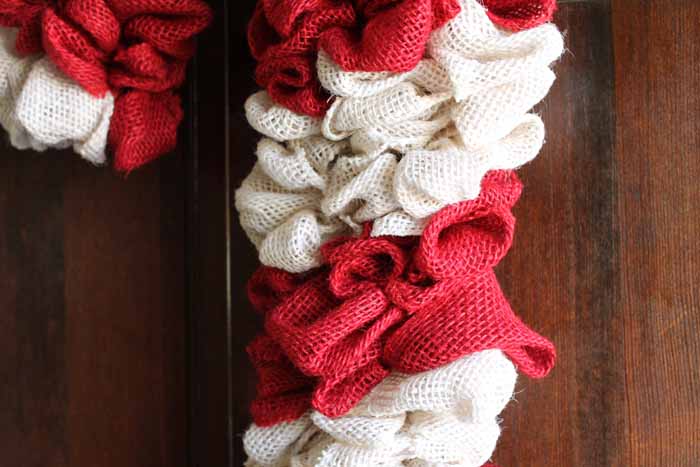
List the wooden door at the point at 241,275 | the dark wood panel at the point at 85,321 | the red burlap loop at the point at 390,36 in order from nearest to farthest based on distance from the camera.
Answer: the red burlap loop at the point at 390,36 → the wooden door at the point at 241,275 → the dark wood panel at the point at 85,321

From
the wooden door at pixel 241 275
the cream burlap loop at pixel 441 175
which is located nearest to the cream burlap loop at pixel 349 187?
the cream burlap loop at pixel 441 175

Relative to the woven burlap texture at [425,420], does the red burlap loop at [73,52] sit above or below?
above

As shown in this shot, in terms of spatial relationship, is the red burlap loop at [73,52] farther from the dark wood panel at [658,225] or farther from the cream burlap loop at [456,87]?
the dark wood panel at [658,225]

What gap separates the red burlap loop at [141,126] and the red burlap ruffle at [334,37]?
0.10 meters

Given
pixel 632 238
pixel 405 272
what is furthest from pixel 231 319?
pixel 632 238

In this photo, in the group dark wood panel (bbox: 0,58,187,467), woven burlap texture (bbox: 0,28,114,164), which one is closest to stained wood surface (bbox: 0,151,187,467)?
dark wood panel (bbox: 0,58,187,467)

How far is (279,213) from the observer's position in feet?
1.76

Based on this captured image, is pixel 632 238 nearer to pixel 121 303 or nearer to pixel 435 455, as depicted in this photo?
pixel 435 455

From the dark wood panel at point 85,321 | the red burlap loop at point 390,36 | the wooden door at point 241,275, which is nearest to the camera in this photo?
the red burlap loop at point 390,36

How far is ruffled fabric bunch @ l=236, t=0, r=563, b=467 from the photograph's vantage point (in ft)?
1.54

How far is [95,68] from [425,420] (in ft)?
1.20

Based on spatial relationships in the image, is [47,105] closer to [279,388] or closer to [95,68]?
[95,68]

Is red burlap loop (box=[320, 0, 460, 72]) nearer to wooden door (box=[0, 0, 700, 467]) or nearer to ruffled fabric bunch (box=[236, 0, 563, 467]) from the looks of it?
ruffled fabric bunch (box=[236, 0, 563, 467])

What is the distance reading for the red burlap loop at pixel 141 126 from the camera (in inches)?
22.8
